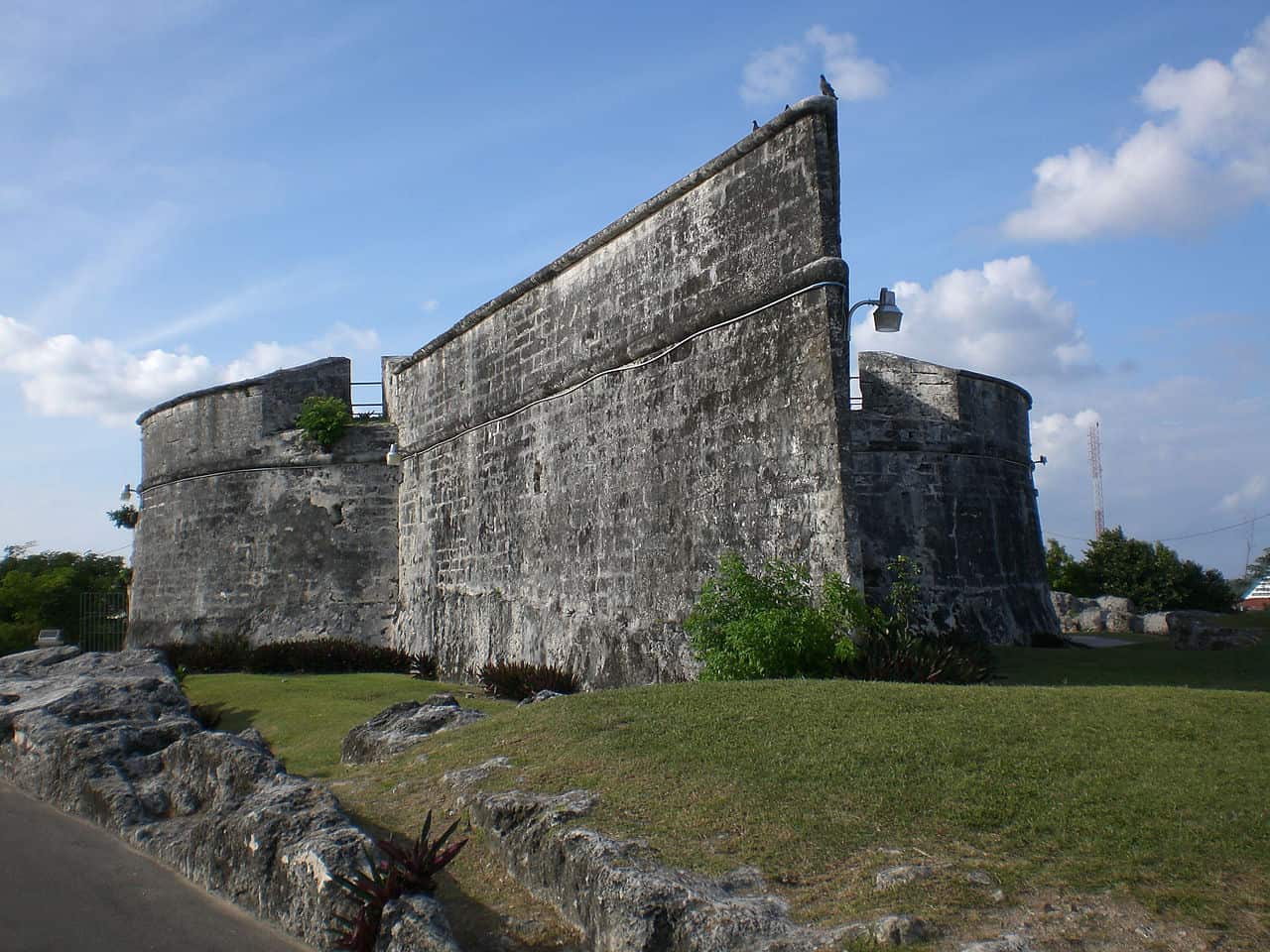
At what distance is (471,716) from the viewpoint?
26.9 ft

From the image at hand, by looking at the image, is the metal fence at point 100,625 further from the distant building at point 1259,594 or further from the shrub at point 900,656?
the distant building at point 1259,594

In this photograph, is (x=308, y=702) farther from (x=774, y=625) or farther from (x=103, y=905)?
(x=103, y=905)

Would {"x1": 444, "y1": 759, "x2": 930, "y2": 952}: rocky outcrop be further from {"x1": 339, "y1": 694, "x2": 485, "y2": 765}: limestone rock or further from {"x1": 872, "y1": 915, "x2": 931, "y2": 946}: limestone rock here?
{"x1": 339, "y1": 694, "x2": 485, "y2": 765}: limestone rock

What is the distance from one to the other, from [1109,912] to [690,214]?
788 centimetres

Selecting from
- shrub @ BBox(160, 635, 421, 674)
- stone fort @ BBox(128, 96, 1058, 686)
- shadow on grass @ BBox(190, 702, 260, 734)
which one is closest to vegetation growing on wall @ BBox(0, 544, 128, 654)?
stone fort @ BBox(128, 96, 1058, 686)

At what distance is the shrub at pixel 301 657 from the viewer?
15742 millimetres

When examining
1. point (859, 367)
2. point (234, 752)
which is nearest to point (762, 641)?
point (234, 752)

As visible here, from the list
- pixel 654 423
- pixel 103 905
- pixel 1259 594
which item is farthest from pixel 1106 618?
pixel 1259 594

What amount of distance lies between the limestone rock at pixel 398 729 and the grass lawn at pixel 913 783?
31cm

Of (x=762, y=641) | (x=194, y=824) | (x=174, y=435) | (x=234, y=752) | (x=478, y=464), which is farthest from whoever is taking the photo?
(x=174, y=435)

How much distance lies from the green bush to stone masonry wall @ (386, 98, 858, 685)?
318 cm

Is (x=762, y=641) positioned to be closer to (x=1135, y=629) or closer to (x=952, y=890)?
(x=952, y=890)

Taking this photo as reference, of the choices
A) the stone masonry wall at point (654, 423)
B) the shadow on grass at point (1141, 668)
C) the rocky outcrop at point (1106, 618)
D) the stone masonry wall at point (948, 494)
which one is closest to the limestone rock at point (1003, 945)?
the stone masonry wall at point (654, 423)

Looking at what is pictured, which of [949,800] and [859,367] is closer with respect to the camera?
[949,800]
